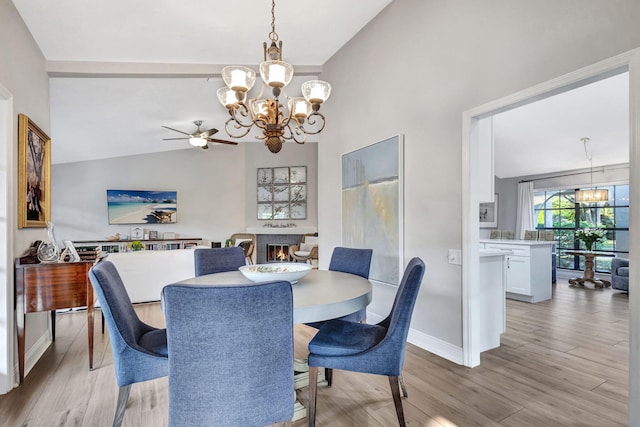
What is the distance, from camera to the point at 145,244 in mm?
7691

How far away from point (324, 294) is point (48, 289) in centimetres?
225

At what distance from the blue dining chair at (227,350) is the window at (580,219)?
8347 mm

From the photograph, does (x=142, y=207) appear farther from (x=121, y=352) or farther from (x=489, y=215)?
(x=489, y=215)

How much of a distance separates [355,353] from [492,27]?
2.45 meters

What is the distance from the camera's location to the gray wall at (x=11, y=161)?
231 cm

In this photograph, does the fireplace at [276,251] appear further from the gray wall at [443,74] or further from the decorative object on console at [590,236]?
the decorative object on console at [590,236]

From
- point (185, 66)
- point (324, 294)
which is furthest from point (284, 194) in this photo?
point (324, 294)

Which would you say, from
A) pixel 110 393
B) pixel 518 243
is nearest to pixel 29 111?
pixel 110 393

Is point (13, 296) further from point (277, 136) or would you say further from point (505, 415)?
point (505, 415)

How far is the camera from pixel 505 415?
1.97m

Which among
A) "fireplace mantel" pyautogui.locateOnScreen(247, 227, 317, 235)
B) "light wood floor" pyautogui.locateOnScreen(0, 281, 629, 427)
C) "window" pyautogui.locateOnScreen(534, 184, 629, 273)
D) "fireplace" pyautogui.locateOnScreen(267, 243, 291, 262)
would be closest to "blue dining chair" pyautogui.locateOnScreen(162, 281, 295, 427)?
"light wood floor" pyautogui.locateOnScreen(0, 281, 629, 427)

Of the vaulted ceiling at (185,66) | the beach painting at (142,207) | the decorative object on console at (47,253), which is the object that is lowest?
the decorative object on console at (47,253)

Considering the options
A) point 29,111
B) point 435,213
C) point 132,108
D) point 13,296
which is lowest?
point 13,296

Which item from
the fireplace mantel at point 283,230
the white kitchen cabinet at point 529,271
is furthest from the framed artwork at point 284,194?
the white kitchen cabinet at point 529,271
